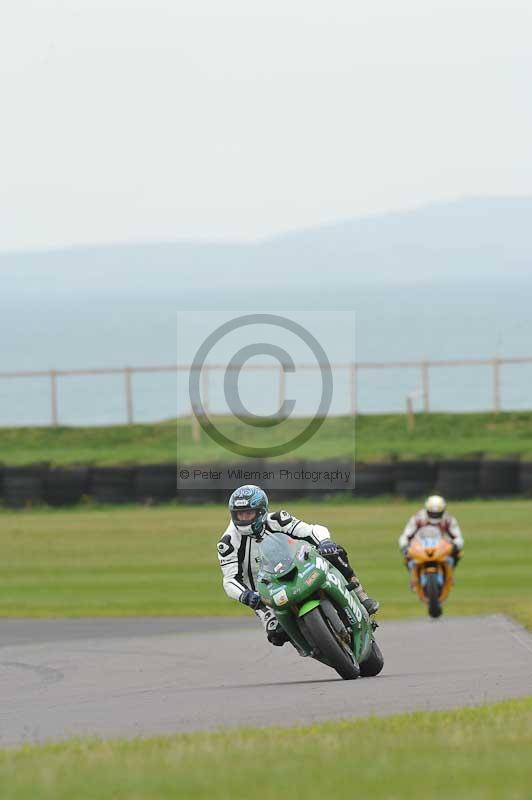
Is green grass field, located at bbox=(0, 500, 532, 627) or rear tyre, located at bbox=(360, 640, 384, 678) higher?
rear tyre, located at bbox=(360, 640, 384, 678)

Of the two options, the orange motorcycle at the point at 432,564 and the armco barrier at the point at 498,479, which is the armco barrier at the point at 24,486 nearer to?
the armco barrier at the point at 498,479

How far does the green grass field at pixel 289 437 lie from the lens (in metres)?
38.2

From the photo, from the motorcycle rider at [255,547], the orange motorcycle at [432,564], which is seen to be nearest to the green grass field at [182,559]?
the orange motorcycle at [432,564]

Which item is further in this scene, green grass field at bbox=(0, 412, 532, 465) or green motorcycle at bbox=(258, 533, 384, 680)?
green grass field at bbox=(0, 412, 532, 465)

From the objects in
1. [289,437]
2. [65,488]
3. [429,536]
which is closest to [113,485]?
[65,488]

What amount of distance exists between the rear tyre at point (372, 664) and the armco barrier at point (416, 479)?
19058 millimetres

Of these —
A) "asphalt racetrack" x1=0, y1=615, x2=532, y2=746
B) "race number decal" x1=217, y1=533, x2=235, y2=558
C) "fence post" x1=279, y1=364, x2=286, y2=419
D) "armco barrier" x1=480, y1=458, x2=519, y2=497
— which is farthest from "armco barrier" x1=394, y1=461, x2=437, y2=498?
"race number decal" x1=217, y1=533, x2=235, y2=558

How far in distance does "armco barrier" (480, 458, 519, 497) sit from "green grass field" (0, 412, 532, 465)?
5171mm

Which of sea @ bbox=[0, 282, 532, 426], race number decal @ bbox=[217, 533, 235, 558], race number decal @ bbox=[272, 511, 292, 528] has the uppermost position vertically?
race number decal @ bbox=[272, 511, 292, 528]

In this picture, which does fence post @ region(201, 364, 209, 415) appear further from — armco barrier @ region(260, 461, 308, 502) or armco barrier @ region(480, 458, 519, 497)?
armco barrier @ region(480, 458, 519, 497)

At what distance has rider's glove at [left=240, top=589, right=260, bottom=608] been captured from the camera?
1197 centimetres

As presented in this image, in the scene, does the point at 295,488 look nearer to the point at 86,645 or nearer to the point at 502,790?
the point at 86,645

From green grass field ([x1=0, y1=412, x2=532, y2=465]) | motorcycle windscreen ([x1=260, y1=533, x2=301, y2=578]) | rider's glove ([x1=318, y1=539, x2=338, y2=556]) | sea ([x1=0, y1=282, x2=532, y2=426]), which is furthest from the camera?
sea ([x1=0, y1=282, x2=532, y2=426])

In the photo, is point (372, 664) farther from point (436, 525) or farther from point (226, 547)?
point (436, 525)
